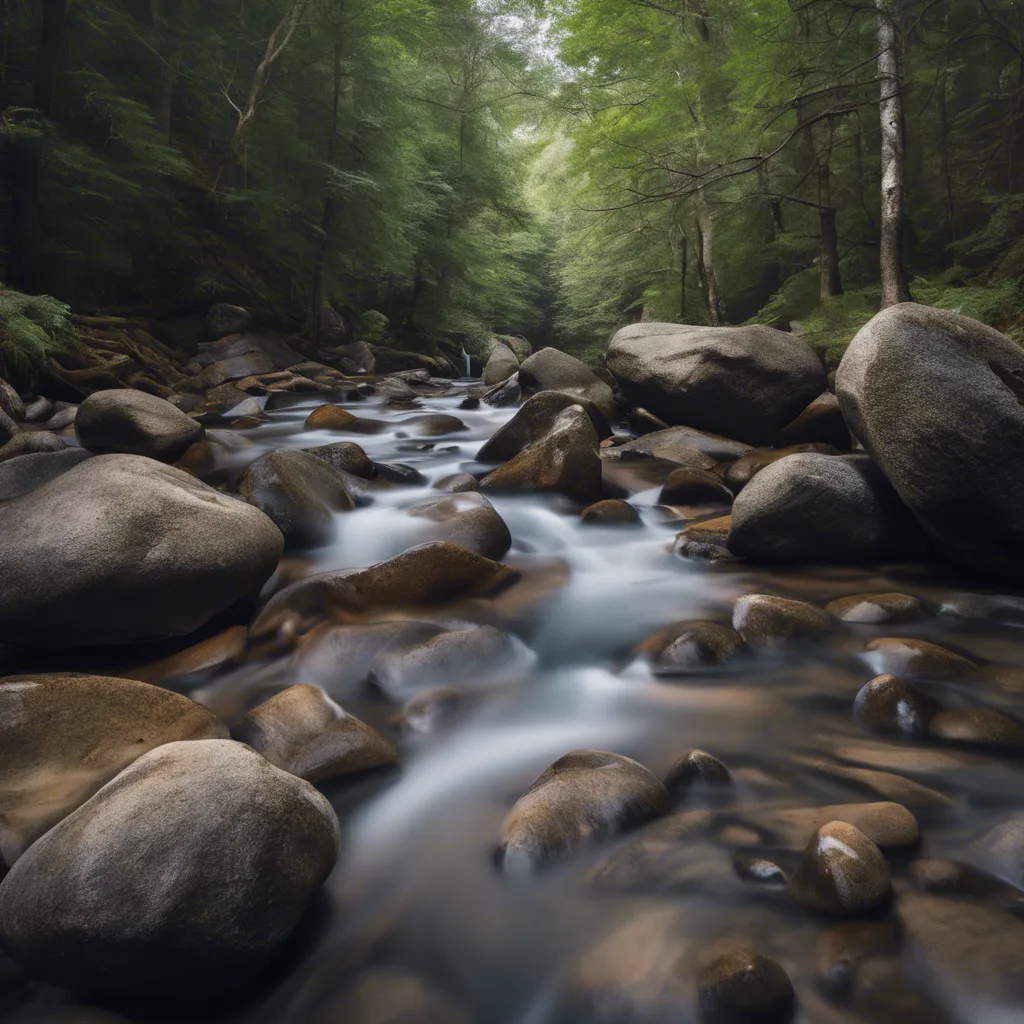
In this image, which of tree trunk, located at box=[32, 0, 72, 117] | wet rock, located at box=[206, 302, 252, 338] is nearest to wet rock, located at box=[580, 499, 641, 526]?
tree trunk, located at box=[32, 0, 72, 117]

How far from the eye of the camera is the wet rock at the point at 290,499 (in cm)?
461

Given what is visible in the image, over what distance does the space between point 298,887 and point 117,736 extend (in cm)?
103

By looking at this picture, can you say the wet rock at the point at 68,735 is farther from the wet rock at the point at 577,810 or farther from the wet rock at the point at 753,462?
the wet rock at the point at 753,462

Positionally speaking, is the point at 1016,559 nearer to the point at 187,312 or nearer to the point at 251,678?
the point at 251,678

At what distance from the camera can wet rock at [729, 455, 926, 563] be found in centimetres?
428

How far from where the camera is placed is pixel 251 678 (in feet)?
10.5

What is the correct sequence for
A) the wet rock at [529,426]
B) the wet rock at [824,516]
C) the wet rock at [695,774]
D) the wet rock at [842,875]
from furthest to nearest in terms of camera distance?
the wet rock at [529,426] → the wet rock at [824,516] → the wet rock at [695,774] → the wet rock at [842,875]

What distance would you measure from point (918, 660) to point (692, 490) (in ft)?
9.78

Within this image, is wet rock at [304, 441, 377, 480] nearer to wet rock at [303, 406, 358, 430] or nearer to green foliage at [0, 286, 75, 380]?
wet rock at [303, 406, 358, 430]

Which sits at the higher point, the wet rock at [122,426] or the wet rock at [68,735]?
the wet rock at [122,426]

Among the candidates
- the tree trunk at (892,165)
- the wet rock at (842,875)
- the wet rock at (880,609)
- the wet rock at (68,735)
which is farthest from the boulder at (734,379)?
the wet rock at (68,735)

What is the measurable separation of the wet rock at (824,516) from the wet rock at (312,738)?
9.21 ft

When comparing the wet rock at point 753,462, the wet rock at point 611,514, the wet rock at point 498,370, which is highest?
the wet rock at point 498,370

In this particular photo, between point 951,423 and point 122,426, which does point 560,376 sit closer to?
point 122,426
